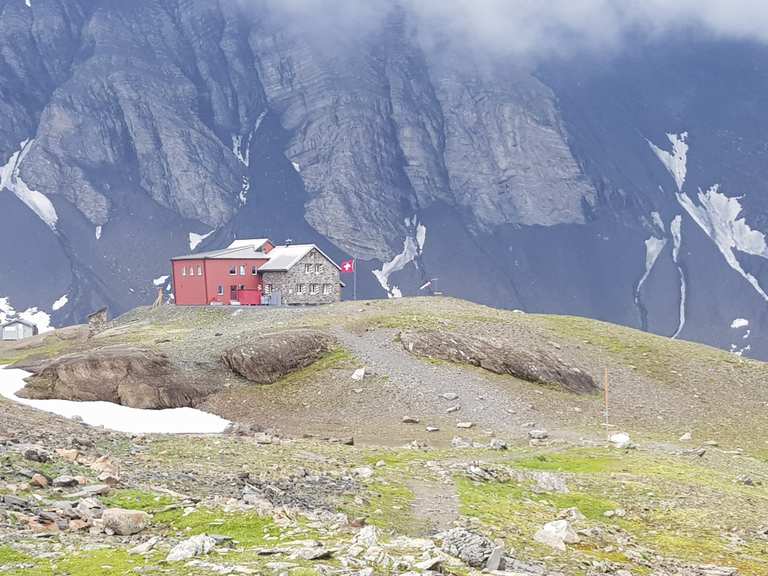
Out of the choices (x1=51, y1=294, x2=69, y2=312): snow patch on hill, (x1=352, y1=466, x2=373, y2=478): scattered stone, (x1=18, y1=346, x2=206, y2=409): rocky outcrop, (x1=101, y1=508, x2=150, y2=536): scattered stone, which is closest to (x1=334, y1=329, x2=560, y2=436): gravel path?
(x1=18, y1=346, x2=206, y2=409): rocky outcrop

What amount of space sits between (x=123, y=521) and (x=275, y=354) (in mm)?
36508

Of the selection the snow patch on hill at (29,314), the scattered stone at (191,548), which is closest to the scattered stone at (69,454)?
the scattered stone at (191,548)

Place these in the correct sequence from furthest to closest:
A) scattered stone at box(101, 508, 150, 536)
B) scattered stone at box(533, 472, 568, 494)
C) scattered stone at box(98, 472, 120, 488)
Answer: scattered stone at box(533, 472, 568, 494) < scattered stone at box(98, 472, 120, 488) < scattered stone at box(101, 508, 150, 536)

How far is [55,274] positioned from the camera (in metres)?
185

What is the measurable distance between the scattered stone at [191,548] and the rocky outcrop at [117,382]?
112 feet

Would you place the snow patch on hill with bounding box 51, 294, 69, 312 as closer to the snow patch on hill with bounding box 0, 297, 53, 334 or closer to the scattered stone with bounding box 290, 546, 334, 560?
the snow patch on hill with bounding box 0, 297, 53, 334

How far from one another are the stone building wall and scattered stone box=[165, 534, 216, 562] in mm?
72311

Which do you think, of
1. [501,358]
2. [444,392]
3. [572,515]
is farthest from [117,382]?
[572,515]

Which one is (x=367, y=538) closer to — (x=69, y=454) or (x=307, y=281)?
(x=69, y=454)

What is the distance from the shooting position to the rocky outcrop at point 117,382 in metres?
47.0

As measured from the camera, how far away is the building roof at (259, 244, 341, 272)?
283 feet

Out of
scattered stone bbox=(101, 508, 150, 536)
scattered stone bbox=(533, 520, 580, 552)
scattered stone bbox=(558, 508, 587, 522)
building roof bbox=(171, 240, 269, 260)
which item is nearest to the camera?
scattered stone bbox=(101, 508, 150, 536)

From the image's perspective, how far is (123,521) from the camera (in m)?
15.6

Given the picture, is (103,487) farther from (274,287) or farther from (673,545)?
(274,287)
